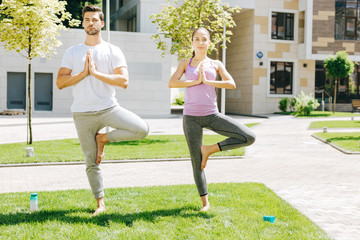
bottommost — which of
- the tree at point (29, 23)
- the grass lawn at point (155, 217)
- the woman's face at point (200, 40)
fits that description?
the grass lawn at point (155, 217)

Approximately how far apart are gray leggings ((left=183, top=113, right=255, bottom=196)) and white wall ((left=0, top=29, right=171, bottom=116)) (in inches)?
970

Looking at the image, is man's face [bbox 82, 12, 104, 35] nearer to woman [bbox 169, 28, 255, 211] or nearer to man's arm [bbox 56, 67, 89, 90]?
man's arm [bbox 56, 67, 89, 90]

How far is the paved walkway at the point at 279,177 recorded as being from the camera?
223 inches

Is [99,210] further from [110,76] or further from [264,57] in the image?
[264,57]

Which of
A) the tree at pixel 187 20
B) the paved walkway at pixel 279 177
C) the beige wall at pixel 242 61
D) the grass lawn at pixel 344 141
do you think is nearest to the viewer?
the paved walkway at pixel 279 177

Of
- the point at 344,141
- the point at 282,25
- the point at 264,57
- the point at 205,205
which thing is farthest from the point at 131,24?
the point at 205,205

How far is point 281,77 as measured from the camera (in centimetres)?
3325

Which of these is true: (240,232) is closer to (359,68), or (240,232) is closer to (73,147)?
(73,147)

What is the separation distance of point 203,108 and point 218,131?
1.00 ft

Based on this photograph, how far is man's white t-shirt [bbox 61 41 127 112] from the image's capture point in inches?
187

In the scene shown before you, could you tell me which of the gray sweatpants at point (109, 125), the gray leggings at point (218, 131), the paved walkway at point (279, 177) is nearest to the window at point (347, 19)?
the paved walkway at point (279, 177)

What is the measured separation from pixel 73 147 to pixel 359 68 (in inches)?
1099

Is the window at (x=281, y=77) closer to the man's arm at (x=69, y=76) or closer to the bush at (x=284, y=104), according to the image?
the bush at (x=284, y=104)

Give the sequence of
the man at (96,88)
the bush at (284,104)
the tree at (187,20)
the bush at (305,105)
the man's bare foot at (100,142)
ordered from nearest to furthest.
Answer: the man at (96,88), the man's bare foot at (100,142), the tree at (187,20), the bush at (305,105), the bush at (284,104)
